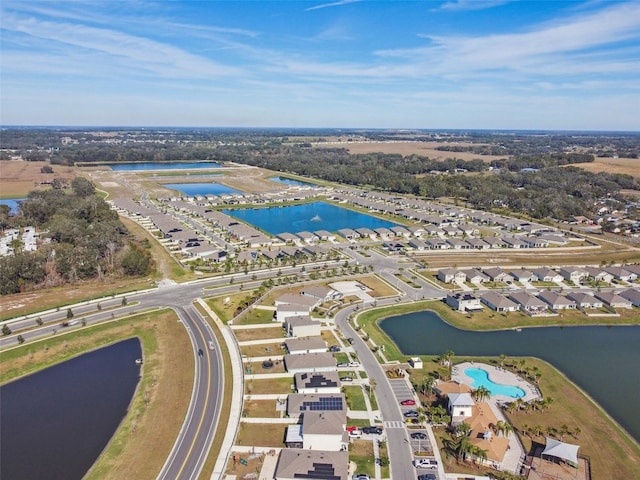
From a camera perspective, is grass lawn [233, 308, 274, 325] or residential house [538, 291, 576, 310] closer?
grass lawn [233, 308, 274, 325]

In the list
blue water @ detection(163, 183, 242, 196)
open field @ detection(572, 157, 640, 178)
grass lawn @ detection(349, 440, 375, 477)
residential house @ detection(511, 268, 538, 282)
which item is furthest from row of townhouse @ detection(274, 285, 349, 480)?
open field @ detection(572, 157, 640, 178)

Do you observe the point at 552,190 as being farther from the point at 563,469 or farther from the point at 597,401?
the point at 563,469

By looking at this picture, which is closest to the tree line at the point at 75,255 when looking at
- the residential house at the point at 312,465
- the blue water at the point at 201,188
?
the residential house at the point at 312,465

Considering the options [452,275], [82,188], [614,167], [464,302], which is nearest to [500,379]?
[464,302]

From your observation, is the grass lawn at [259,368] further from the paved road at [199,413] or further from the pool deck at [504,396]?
the pool deck at [504,396]

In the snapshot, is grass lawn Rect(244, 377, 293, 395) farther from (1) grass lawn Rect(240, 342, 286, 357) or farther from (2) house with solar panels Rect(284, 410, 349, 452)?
(2) house with solar panels Rect(284, 410, 349, 452)

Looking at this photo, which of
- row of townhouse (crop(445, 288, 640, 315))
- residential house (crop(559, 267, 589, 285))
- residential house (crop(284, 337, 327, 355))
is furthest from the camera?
residential house (crop(559, 267, 589, 285))
